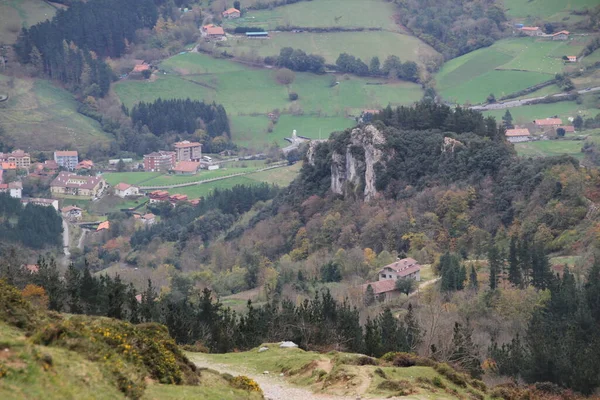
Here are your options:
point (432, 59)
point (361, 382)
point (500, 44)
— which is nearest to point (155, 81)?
point (432, 59)

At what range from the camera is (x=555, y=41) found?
152m

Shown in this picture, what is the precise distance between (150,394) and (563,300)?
32.0 meters

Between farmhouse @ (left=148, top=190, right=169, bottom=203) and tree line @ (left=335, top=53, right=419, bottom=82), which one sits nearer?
farmhouse @ (left=148, top=190, right=169, bottom=203)

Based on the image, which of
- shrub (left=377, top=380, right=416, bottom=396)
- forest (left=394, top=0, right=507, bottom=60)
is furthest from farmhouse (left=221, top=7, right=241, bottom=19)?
shrub (left=377, top=380, right=416, bottom=396)

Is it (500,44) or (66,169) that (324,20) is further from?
(66,169)

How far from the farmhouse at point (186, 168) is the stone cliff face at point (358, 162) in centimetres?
4238

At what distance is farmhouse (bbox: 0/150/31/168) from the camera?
429 ft

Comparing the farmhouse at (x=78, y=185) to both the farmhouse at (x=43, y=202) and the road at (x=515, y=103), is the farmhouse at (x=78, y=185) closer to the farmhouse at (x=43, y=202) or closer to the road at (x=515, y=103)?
the farmhouse at (x=43, y=202)

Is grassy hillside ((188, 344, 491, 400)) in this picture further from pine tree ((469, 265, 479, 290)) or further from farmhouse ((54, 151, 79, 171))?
farmhouse ((54, 151, 79, 171))

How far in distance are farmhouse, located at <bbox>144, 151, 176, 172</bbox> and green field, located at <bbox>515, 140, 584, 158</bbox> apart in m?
45.5

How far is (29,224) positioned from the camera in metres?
102

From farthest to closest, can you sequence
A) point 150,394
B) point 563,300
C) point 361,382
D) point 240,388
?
point 563,300 → point 361,382 → point 240,388 → point 150,394

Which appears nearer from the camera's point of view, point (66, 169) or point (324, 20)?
point (66, 169)

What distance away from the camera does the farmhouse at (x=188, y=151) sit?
137500 mm
